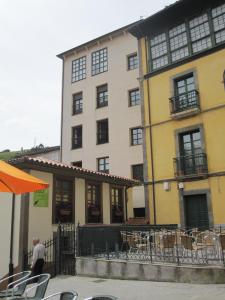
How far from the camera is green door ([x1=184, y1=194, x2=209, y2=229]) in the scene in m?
18.3

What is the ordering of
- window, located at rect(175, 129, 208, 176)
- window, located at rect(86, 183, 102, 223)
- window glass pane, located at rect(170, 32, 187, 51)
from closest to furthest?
window, located at rect(86, 183, 102, 223) < window, located at rect(175, 129, 208, 176) < window glass pane, located at rect(170, 32, 187, 51)

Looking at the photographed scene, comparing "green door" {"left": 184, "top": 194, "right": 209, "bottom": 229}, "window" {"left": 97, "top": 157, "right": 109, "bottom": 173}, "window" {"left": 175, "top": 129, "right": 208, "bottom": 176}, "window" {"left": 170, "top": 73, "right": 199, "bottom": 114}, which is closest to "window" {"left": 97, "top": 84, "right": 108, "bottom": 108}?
"window" {"left": 97, "top": 157, "right": 109, "bottom": 173}

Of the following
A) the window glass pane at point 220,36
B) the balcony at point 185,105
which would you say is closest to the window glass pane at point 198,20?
the window glass pane at point 220,36

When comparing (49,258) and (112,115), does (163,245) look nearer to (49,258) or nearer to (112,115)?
(49,258)

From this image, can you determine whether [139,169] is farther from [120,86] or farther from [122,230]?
[122,230]

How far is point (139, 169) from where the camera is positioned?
84.8 ft

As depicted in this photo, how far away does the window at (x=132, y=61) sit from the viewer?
91.4 feet

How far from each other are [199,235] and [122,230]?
190 inches

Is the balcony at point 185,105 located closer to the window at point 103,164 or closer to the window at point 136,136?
the window at point 136,136

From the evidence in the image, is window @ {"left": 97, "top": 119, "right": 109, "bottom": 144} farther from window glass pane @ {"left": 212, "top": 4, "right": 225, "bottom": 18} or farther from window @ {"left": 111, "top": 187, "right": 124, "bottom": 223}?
window glass pane @ {"left": 212, "top": 4, "right": 225, "bottom": 18}

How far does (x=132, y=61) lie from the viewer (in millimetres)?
28219

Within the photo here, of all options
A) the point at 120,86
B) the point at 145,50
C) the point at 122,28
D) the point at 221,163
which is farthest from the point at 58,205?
the point at 122,28

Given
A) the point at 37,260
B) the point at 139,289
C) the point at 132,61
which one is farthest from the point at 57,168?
the point at 132,61

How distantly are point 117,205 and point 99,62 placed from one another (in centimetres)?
1466
